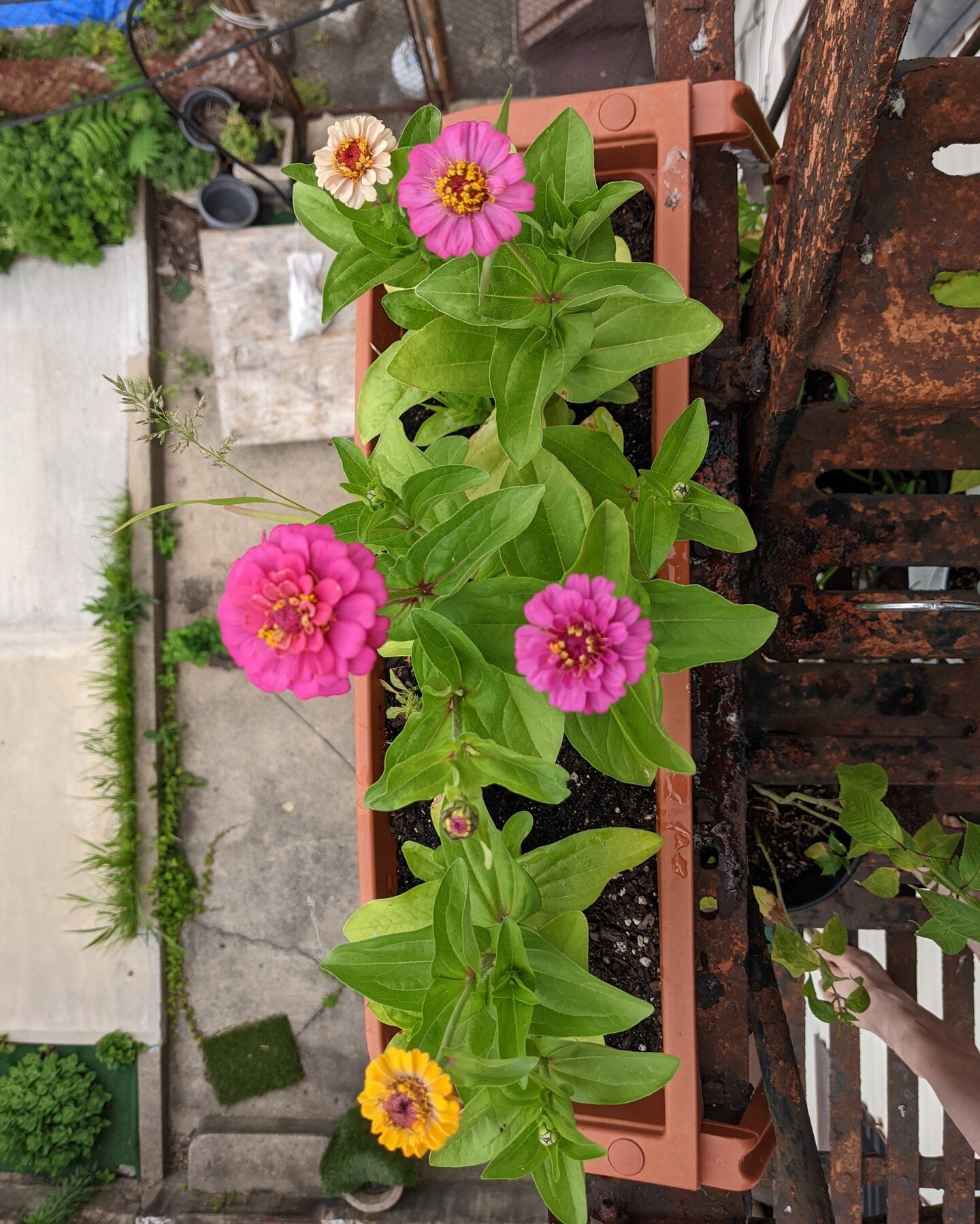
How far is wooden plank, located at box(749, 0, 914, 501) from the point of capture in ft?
2.06

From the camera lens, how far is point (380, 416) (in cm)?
107

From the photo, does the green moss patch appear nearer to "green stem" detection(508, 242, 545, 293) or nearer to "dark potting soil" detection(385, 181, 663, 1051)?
"dark potting soil" detection(385, 181, 663, 1051)

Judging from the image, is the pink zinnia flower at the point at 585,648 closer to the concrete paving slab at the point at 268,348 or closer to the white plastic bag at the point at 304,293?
the concrete paving slab at the point at 268,348

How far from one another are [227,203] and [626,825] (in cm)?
271

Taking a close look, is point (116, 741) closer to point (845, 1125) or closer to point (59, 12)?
point (845, 1125)

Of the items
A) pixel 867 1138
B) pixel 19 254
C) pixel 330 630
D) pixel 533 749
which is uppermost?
pixel 19 254

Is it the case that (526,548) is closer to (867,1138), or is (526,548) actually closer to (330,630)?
(330,630)

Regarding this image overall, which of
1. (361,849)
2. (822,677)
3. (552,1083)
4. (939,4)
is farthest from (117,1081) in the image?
(939,4)

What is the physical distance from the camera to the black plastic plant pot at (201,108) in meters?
2.71

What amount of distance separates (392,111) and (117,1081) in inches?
149

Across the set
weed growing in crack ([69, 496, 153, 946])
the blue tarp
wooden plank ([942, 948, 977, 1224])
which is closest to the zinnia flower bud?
wooden plank ([942, 948, 977, 1224])

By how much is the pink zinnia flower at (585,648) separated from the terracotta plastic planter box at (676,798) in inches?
16.4

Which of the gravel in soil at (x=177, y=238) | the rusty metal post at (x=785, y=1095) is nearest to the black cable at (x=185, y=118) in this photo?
the gravel in soil at (x=177, y=238)

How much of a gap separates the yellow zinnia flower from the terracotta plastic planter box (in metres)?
0.40
